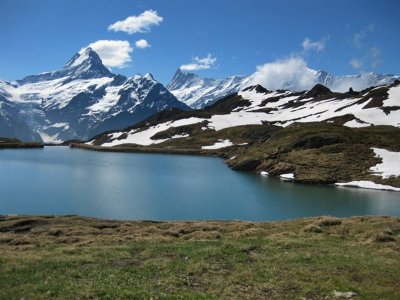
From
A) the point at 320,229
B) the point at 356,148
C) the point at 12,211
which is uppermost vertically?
the point at 356,148

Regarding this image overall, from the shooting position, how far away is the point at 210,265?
2430 cm

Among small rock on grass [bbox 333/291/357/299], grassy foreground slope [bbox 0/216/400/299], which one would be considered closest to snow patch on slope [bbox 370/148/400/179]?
grassy foreground slope [bbox 0/216/400/299]

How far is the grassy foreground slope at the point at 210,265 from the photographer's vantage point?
64.7 feet

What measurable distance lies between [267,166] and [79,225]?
83.1 m

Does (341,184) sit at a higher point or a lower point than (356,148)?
lower

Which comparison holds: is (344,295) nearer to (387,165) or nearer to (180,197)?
(180,197)

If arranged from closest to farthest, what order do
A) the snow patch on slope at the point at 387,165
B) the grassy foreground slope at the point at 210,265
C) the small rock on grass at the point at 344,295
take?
the small rock on grass at the point at 344,295, the grassy foreground slope at the point at 210,265, the snow patch on slope at the point at 387,165

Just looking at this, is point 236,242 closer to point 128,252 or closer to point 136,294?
point 128,252

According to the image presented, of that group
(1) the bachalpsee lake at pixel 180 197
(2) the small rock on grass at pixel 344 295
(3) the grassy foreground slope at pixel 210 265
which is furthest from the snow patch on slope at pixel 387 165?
(2) the small rock on grass at pixel 344 295

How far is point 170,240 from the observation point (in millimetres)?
34719

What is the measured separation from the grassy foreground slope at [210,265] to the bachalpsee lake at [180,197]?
25.5m

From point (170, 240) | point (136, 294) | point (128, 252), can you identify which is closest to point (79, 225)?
point (170, 240)

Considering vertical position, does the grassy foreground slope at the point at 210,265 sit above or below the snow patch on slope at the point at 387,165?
below

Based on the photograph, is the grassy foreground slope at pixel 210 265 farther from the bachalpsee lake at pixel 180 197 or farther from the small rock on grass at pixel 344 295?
the bachalpsee lake at pixel 180 197
